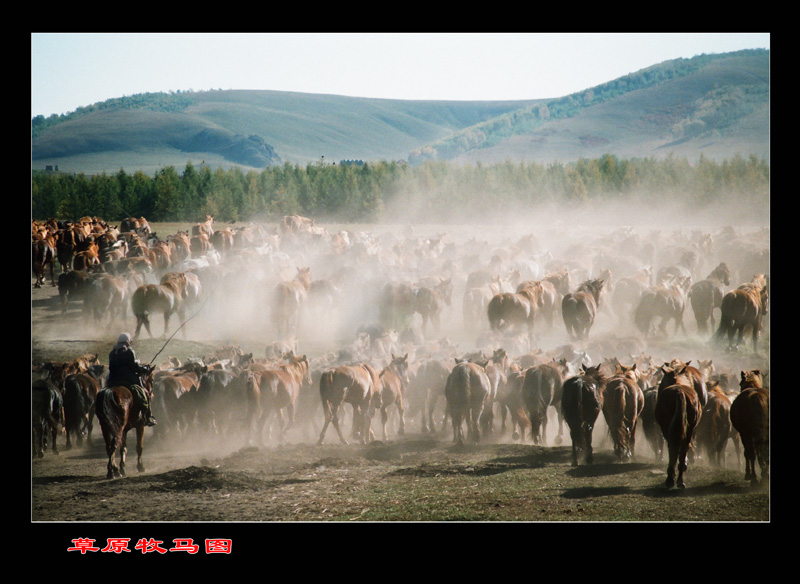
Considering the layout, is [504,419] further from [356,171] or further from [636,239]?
[356,171]

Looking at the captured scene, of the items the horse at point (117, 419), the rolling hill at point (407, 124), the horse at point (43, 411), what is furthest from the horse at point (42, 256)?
the horse at point (117, 419)

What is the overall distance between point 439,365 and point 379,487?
9.96 feet

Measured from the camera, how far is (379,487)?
9688 mm

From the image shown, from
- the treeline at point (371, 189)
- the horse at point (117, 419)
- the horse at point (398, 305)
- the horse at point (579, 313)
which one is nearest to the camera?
the horse at point (117, 419)

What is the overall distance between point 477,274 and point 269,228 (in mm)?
8231

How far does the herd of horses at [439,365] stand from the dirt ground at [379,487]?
328mm

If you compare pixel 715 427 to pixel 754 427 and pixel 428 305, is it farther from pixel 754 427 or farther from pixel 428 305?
pixel 428 305

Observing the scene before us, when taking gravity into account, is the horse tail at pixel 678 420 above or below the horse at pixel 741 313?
below

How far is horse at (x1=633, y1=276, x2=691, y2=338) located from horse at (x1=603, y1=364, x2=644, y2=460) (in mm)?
5295

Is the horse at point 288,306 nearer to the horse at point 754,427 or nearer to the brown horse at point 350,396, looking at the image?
the brown horse at point 350,396

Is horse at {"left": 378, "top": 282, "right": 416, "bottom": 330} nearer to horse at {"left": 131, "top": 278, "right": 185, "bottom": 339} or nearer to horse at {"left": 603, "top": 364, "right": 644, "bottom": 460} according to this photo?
horse at {"left": 131, "top": 278, "right": 185, "bottom": 339}

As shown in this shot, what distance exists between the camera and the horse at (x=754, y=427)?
9281 mm

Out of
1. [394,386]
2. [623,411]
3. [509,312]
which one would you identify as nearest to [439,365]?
[394,386]

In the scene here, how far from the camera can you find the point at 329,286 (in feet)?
56.6
